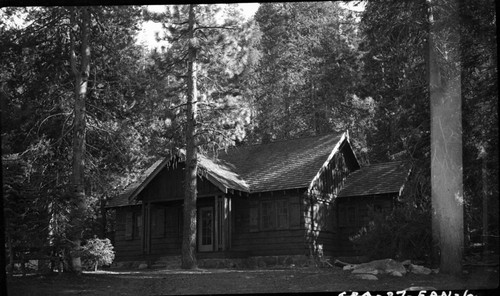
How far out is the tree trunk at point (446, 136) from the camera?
14148mm

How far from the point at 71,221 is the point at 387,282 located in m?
8.84

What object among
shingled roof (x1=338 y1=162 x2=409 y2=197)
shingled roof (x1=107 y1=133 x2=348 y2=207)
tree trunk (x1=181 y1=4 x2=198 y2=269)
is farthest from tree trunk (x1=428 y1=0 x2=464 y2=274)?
tree trunk (x1=181 y1=4 x2=198 y2=269)

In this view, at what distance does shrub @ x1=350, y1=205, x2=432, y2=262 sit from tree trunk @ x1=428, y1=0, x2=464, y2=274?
0.64m

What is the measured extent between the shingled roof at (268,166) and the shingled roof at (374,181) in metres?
1.96

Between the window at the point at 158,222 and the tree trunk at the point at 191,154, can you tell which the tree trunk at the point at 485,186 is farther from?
the window at the point at 158,222

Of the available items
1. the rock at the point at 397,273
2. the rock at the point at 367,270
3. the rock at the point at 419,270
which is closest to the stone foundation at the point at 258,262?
the rock at the point at 367,270

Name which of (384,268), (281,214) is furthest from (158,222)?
(384,268)

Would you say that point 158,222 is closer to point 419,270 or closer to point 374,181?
point 374,181

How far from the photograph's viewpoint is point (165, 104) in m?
20.8

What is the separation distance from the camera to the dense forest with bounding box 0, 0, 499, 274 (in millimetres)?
14359

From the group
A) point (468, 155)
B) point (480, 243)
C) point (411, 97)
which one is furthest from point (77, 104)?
point (480, 243)

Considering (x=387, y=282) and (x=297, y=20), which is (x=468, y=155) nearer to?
(x=387, y=282)

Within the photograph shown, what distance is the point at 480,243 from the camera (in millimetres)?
15656

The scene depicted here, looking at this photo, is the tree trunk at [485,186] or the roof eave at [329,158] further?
the roof eave at [329,158]
